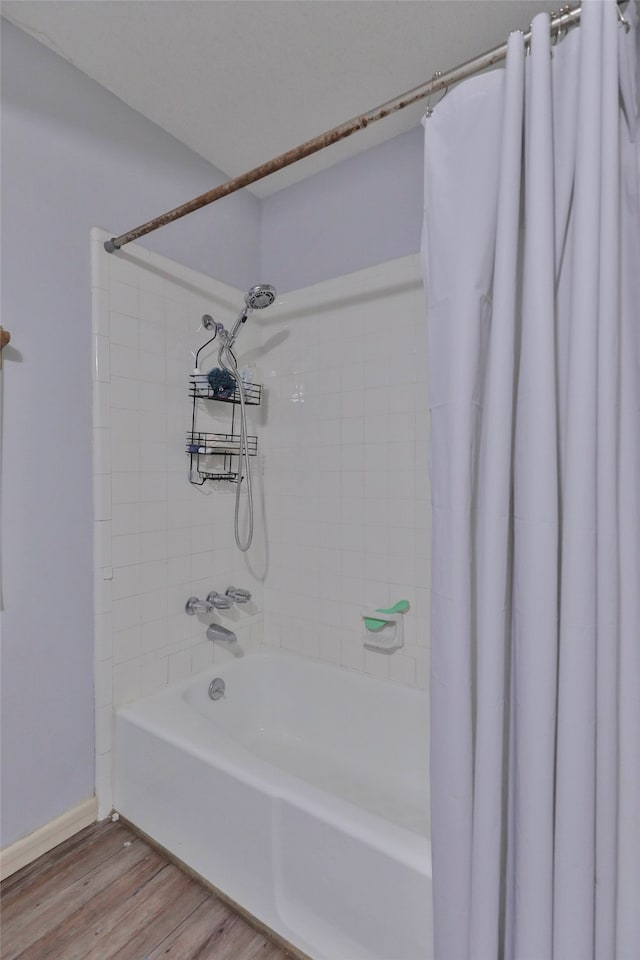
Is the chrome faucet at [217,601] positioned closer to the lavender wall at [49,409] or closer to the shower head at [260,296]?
the lavender wall at [49,409]

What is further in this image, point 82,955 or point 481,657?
point 82,955

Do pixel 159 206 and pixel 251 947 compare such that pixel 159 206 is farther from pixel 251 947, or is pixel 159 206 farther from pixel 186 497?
pixel 251 947

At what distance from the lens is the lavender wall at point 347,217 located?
1.94 meters

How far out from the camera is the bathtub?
114cm

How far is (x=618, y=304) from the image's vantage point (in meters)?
0.84

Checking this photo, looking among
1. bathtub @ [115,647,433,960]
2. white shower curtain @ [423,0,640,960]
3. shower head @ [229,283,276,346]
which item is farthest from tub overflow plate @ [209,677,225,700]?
shower head @ [229,283,276,346]

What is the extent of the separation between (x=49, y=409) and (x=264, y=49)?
1.29m

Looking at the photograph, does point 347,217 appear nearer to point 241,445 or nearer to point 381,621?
point 241,445

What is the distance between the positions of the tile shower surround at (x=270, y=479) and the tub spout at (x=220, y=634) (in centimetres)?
4

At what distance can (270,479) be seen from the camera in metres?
2.34

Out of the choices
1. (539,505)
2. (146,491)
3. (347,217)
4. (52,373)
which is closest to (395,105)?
(539,505)

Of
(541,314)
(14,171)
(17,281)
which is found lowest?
(541,314)

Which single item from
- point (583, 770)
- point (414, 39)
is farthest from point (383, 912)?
point (414, 39)

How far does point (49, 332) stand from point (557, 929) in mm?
1881
